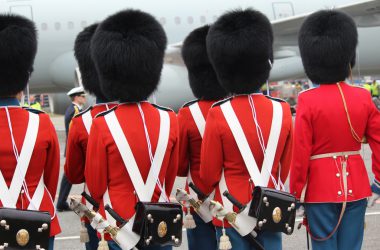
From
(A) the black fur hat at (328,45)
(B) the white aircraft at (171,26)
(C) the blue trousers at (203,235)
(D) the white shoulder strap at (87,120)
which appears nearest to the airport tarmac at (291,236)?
(C) the blue trousers at (203,235)

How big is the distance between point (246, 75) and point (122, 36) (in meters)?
0.78

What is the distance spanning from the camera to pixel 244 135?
14.7 ft

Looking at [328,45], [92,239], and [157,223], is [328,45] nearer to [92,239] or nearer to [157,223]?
[157,223]

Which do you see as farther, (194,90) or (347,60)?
(194,90)

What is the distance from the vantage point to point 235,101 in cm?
462

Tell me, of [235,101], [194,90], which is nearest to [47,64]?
[194,90]

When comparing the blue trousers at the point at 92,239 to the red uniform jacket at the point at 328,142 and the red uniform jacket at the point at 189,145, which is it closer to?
the red uniform jacket at the point at 189,145

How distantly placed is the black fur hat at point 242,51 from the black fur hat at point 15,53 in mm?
1130

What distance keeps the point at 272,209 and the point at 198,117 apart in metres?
1.21

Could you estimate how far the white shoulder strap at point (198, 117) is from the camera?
5.32 meters

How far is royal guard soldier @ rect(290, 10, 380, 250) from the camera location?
4.80 metres

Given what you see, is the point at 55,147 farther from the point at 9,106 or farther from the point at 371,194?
the point at 371,194

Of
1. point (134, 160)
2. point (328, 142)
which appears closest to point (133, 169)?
point (134, 160)

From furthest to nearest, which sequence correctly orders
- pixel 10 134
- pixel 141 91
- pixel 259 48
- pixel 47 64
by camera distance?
1. pixel 47 64
2. pixel 259 48
3. pixel 141 91
4. pixel 10 134
